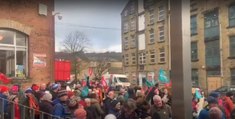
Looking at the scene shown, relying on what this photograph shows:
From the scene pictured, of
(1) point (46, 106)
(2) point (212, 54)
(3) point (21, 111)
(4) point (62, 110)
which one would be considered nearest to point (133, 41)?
(2) point (212, 54)

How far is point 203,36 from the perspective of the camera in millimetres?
25234

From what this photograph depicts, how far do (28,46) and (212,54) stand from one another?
63.6 ft

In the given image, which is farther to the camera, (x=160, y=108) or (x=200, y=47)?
(x=200, y=47)

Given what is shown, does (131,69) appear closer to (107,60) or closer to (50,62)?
(107,60)

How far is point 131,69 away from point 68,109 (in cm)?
3030

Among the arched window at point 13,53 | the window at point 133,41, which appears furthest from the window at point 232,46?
the arched window at point 13,53

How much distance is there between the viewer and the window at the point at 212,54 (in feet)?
87.0

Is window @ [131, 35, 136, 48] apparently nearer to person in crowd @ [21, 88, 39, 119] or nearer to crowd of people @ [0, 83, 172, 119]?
person in crowd @ [21, 88, 39, 119]

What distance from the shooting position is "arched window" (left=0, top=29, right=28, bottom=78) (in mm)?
10602

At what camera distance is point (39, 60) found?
11328 millimetres

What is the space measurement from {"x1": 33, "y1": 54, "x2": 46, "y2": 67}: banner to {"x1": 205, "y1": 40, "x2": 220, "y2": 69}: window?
58.8 feet

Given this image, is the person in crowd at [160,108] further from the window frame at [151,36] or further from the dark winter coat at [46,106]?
the window frame at [151,36]

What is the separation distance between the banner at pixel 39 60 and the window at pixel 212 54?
17927mm

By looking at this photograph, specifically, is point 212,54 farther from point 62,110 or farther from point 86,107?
point 62,110
